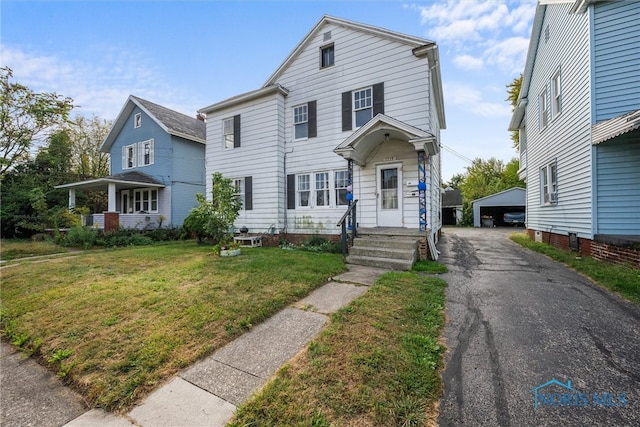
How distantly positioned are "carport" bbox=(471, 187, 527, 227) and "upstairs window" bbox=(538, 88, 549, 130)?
15.2 metres

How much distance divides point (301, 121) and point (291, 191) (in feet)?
9.57

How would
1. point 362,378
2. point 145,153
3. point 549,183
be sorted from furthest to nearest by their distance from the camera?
point 145,153 → point 549,183 → point 362,378

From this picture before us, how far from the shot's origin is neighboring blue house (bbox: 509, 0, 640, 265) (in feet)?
20.8

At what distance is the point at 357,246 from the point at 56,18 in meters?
11.8

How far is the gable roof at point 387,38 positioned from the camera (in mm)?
8258

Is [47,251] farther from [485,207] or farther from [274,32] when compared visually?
[485,207]

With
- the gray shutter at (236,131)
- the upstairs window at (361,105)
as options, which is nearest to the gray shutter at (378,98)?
the upstairs window at (361,105)

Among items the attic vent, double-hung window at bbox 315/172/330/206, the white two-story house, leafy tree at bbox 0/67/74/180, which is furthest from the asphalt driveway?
leafy tree at bbox 0/67/74/180

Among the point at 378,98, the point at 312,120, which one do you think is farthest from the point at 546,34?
the point at 312,120

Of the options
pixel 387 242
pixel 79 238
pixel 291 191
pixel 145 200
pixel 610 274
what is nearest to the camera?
pixel 610 274

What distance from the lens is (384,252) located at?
700cm

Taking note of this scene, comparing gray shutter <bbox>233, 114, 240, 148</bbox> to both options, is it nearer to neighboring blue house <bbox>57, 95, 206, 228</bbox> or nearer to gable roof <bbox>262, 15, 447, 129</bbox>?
gable roof <bbox>262, 15, 447, 129</bbox>

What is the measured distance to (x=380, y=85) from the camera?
9016mm

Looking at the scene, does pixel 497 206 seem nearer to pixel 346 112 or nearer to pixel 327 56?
pixel 346 112
